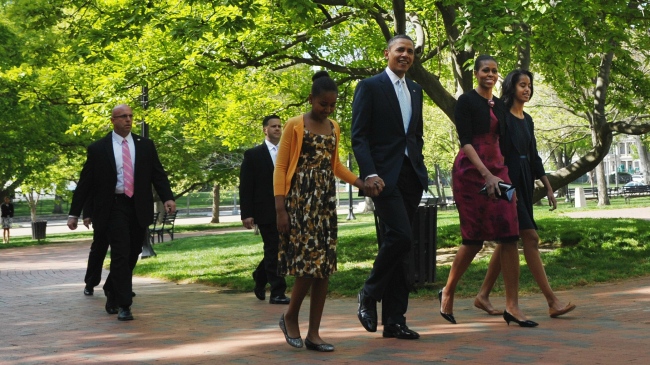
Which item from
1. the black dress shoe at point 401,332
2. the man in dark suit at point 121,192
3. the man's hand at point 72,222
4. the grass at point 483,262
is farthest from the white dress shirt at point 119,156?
the black dress shoe at point 401,332

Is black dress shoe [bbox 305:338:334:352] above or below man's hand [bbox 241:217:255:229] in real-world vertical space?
below

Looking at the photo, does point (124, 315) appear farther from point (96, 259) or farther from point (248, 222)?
point (96, 259)

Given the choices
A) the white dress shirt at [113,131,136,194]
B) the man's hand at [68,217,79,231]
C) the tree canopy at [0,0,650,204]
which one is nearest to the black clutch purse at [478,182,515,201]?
the white dress shirt at [113,131,136,194]

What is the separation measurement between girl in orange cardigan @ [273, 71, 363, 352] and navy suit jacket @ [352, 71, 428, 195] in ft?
0.90

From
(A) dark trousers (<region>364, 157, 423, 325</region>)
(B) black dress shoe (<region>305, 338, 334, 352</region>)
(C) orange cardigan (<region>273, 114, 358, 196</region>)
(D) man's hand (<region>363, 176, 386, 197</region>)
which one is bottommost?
(B) black dress shoe (<region>305, 338, 334, 352</region>)

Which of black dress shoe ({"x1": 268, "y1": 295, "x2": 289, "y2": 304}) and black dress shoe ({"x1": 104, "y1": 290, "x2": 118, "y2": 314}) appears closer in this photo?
black dress shoe ({"x1": 104, "y1": 290, "x2": 118, "y2": 314})

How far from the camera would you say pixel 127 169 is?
9.01 metres

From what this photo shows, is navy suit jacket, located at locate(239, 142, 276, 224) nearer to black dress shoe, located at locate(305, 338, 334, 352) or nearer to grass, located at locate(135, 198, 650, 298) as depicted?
grass, located at locate(135, 198, 650, 298)

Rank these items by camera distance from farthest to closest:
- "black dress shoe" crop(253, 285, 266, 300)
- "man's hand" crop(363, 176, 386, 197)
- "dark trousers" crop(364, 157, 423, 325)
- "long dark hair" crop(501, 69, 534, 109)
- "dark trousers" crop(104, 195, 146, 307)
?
1. "black dress shoe" crop(253, 285, 266, 300)
2. "dark trousers" crop(104, 195, 146, 307)
3. "long dark hair" crop(501, 69, 534, 109)
4. "dark trousers" crop(364, 157, 423, 325)
5. "man's hand" crop(363, 176, 386, 197)

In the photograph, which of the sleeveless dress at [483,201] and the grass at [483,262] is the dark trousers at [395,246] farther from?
the grass at [483,262]

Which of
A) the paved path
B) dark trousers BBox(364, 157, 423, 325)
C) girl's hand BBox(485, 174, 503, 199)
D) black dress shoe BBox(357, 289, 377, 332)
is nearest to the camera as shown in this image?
the paved path

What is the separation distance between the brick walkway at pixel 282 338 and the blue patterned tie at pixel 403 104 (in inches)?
60.5

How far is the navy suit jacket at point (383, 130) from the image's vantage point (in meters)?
6.53

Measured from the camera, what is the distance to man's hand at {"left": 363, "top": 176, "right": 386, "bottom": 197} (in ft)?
20.3
